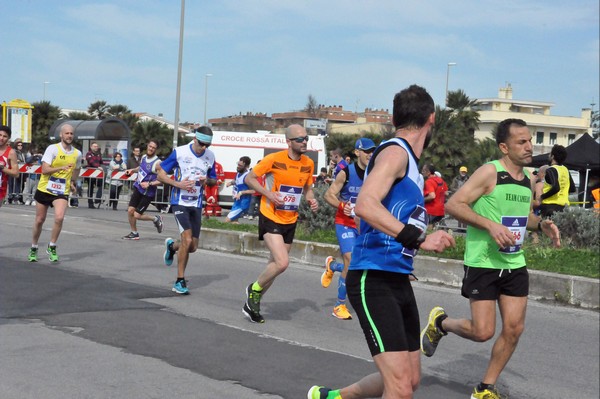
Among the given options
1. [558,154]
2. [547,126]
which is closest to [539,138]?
[547,126]

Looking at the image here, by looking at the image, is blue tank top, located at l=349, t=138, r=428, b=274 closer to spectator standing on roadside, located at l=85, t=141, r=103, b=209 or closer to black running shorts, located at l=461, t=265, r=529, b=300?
black running shorts, located at l=461, t=265, r=529, b=300

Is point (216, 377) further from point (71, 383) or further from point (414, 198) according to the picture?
point (414, 198)

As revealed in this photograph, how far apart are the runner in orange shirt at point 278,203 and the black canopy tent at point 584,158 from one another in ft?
71.0

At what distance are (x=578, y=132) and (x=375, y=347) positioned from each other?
110m

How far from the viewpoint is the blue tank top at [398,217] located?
14.9ft

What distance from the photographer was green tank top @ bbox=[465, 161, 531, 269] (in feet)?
20.3

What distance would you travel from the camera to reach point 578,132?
10825 cm

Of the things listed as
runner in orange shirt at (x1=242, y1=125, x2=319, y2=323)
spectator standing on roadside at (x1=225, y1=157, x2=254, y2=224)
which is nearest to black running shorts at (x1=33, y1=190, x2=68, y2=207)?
runner in orange shirt at (x1=242, y1=125, x2=319, y2=323)

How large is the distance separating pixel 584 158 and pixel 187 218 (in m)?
22.2

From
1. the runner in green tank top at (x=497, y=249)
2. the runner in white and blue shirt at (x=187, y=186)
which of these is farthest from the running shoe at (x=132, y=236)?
the runner in green tank top at (x=497, y=249)

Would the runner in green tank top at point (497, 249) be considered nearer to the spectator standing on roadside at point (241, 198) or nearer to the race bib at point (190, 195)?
the race bib at point (190, 195)

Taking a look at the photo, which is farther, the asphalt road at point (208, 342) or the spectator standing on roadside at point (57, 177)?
the spectator standing on roadside at point (57, 177)

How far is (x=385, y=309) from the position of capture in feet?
14.8

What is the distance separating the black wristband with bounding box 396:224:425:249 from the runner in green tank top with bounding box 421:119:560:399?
182 cm
